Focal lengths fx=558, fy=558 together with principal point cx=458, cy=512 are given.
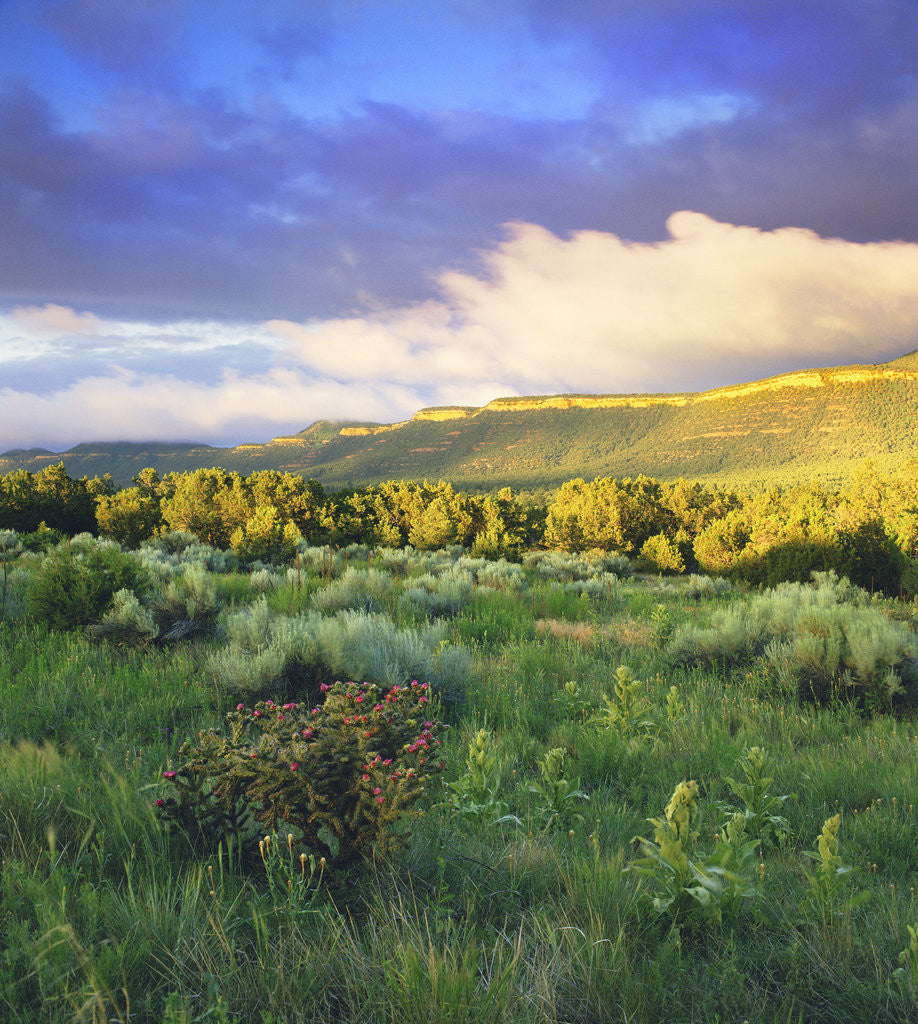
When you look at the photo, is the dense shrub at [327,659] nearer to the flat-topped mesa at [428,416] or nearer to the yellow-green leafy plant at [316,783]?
the yellow-green leafy plant at [316,783]

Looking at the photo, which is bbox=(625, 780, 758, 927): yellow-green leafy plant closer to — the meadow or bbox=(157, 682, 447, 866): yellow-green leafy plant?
the meadow

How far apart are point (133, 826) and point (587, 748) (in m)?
2.48

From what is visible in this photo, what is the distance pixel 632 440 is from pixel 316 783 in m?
103

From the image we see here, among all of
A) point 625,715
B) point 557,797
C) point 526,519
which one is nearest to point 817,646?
point 625,715

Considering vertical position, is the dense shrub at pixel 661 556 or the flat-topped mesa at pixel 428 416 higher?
the flat-topped mesa at pixel 428 416

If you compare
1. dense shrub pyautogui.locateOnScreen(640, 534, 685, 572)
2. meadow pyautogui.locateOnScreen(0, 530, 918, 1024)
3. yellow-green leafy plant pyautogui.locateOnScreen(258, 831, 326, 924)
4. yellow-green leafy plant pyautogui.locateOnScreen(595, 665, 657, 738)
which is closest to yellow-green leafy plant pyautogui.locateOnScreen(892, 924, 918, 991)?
meadow pyautogui.locateOnScreen(0, 530, 918, 1024)

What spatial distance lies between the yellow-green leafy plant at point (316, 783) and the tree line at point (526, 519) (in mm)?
14164

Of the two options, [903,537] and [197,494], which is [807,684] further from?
[197,494]

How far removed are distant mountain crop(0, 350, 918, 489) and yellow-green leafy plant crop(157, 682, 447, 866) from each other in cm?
7454

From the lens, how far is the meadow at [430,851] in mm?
1446

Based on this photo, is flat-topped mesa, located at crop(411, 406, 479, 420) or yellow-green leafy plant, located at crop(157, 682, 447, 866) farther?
flat-topped mesa, located at crop(411, 406, 479, 420)

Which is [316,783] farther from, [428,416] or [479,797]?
[428,416]

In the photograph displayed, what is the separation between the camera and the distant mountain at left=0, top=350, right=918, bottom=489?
7962 cm

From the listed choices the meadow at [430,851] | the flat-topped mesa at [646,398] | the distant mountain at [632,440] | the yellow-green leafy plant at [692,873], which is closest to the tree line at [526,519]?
the meadow at [430,851]
